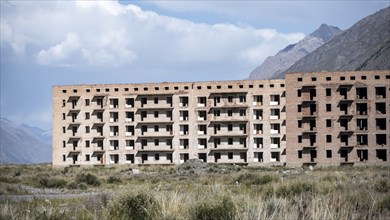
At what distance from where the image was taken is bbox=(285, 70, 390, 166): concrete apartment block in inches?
2830

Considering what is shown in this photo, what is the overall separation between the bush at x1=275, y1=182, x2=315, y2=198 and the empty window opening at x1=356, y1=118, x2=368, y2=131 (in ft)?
180

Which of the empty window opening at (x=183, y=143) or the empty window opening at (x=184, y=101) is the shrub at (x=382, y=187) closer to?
the empty window opening at (x=183, y=143)

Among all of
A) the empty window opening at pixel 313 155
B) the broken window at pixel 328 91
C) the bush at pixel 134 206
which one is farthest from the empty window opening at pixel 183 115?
the bush at pixel 134 206

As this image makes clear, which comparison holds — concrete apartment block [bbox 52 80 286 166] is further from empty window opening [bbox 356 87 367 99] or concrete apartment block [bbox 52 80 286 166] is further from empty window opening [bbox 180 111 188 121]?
empty window opening [bbox 356 87 367 99]

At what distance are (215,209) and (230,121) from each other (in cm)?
6825

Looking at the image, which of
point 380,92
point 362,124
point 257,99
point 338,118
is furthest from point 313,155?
point 380,92

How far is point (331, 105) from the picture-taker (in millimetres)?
73750

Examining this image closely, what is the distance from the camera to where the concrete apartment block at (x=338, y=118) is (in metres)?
71.9

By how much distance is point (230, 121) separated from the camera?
80250 mm

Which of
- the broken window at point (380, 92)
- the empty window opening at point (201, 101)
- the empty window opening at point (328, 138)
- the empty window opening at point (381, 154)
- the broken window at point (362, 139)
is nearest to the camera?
the empty window opening at point (381, 154)

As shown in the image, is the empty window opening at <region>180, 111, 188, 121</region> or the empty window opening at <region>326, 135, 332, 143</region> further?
the empty window opening at <region>180, 111, 188, 121</region>

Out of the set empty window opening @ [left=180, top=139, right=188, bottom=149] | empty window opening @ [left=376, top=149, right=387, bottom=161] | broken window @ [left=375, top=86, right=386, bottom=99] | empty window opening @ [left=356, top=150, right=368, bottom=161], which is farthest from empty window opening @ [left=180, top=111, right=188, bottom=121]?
empty window opening @ [left=376, top=149, right=387, bottom=161]

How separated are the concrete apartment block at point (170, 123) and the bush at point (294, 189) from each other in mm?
57252

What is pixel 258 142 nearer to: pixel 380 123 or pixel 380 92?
pixel 380 123
